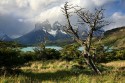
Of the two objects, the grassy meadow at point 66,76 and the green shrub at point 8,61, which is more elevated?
the green shrub at point 8,61

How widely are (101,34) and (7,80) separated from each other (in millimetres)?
11255

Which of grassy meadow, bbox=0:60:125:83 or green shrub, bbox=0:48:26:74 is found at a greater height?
green shrub, bbox=0:48:26:74

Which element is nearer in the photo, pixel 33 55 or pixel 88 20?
pixel 88 20

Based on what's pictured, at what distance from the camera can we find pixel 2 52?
82.1 feet

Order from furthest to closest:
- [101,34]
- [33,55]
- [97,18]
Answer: [33,55] → [101,34] → [97,18]

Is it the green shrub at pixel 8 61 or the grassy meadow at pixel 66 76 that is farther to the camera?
the green shrub at pixel 8 61

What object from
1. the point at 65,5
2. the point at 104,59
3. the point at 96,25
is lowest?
the point at 104,59

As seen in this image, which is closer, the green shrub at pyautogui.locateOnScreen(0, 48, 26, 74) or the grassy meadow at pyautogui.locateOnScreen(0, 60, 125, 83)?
the grassy meadow at pyautogui.locateOnScreen(0, 60, 125, 83)

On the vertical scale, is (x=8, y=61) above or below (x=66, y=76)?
above

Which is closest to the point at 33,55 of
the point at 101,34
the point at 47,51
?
the point at 47,51

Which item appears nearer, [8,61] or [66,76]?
[66,76]

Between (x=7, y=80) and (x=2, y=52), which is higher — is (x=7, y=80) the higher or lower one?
the lower one

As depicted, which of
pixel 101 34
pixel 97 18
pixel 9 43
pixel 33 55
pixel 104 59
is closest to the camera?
pixel 97 18

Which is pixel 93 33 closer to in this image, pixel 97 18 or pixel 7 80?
pixel 97 18
